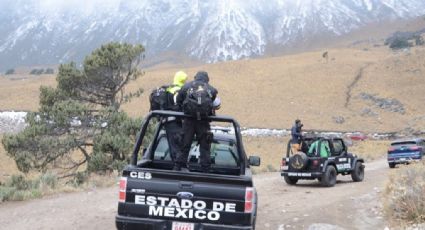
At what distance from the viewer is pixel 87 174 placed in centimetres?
2309

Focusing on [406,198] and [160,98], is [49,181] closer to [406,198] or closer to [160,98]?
[160,98]

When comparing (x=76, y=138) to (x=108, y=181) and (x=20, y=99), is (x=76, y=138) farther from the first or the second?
(x=20, y=99)

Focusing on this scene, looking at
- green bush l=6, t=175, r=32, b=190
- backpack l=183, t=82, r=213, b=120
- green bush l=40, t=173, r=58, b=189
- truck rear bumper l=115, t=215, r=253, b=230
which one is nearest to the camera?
truck rear bumper l=115, t=215, r=253, b=230

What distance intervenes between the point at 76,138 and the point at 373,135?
1307 inches

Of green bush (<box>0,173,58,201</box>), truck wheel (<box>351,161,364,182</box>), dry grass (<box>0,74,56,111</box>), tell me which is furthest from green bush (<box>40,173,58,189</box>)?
dry grass (<box>0,74,56,111</box>)

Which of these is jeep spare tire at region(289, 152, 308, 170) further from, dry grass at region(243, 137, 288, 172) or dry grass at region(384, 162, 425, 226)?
dry grass at region(243, 137, 288, 172)

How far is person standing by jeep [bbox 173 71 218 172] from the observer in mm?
8453

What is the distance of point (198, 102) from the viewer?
8.42 m

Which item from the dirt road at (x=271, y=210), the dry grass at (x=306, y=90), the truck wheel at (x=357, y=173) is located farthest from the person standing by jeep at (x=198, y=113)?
the dry grass at (x=306, y=90)

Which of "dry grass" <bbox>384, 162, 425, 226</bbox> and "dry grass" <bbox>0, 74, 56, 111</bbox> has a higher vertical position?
"dry grass" <bbox>0, 74, 56, 111</bbox>

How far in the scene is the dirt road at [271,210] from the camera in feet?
37.1

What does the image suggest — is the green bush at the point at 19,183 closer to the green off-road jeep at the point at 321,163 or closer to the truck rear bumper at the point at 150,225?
the green off-road jeep at the point at 321,163

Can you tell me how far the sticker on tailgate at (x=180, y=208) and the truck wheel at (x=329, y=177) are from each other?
35.9 ft

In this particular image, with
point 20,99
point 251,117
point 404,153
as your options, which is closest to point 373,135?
point 251,117
